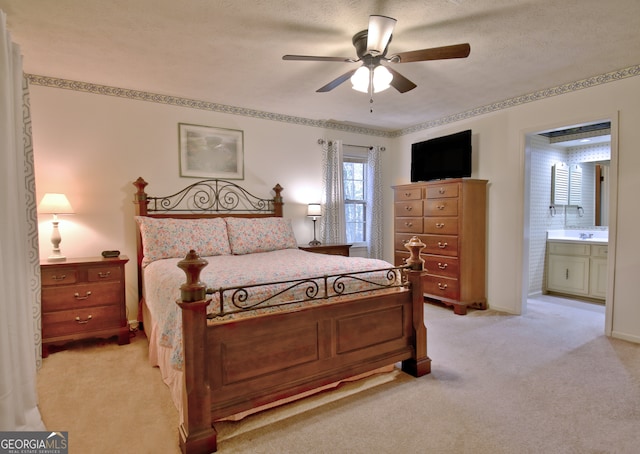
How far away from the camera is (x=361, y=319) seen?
2.29 meters

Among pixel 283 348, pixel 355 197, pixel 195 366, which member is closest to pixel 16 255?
pixel 195 366

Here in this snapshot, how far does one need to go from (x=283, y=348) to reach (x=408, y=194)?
326cm

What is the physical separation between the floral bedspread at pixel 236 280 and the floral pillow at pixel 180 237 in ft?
0.77

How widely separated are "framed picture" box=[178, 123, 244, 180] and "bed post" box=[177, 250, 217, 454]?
103 inches

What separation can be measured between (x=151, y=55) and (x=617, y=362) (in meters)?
4.45

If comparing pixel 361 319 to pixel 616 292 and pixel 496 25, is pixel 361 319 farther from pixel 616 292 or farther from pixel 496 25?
pixel 616 292

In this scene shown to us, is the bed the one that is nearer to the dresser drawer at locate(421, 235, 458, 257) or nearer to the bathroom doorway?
the dresser drawer at locate(421, 235, 458, 257)

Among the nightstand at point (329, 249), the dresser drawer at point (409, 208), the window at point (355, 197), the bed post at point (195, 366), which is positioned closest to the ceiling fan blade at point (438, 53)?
the bed post at point (195, 366)

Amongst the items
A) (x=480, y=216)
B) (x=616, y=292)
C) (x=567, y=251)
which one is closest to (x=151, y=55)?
(x=480, y=216)

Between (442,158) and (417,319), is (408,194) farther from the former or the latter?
(417,319)

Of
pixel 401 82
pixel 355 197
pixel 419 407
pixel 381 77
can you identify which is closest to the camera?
pixel 419 407

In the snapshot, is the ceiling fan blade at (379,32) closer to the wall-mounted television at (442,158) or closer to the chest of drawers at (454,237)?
the chest of drawers at (454,237)

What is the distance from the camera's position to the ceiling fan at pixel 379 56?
2078mm

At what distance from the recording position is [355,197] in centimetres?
532
